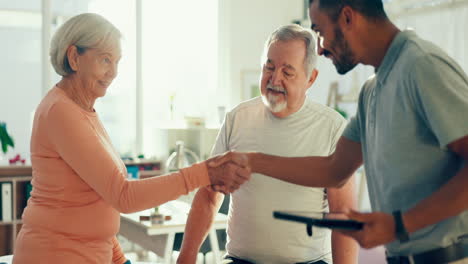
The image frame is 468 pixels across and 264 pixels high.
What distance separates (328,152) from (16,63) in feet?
15.3

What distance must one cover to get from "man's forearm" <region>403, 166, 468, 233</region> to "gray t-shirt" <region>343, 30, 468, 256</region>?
3.2 inches

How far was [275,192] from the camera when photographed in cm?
217

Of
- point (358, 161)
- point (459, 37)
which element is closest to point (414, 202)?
point (358, 161)

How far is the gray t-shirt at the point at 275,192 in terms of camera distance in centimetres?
213

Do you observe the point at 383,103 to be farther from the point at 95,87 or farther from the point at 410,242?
the point at 95,87

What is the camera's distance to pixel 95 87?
1.94m

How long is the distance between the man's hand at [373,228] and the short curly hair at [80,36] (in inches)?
40.0


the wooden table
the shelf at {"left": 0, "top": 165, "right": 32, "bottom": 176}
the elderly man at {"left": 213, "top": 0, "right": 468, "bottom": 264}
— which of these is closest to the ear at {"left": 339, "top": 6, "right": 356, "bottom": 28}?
the elderly man at {"left": 213, "top": 0, "right": 468, "bottom": 264}

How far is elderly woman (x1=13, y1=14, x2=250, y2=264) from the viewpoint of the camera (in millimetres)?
1803

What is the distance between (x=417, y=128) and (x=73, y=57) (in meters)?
1.09

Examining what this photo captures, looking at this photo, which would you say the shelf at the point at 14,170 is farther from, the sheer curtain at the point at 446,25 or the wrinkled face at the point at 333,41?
the wrinkled face at the point at 333,41

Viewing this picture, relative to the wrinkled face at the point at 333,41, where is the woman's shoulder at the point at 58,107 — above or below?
below

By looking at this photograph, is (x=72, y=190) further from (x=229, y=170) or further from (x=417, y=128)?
(x=417, y=128)

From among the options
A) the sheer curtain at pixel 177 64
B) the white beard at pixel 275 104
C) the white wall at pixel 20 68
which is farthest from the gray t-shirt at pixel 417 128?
the white wall at pixel 20 68
